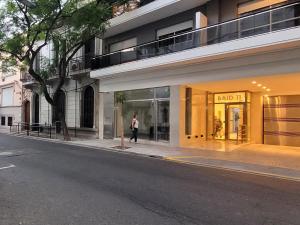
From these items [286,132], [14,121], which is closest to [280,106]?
[286,132]

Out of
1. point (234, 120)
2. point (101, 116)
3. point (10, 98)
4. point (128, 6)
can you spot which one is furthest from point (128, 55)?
point (10, 98)

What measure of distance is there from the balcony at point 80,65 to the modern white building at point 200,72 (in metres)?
0.11

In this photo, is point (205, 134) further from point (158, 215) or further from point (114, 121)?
point (158, 215)

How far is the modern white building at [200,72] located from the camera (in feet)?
42.3

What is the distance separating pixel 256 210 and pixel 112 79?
15978 millimetres

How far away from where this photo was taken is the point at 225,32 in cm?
1388

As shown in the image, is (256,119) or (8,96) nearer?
(256,119)

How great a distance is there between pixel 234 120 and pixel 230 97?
1.47m

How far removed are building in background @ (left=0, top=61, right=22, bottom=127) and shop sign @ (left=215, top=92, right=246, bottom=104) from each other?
73.8ft

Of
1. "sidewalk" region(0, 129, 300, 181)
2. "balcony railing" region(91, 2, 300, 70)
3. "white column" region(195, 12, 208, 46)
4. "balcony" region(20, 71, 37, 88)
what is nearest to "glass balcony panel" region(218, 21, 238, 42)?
"balcony railing" region(91, 2, 300, 70)

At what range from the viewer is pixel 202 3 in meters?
16.2

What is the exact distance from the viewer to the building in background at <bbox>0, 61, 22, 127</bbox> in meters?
33.2

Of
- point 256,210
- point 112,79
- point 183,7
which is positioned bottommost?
point 256,210

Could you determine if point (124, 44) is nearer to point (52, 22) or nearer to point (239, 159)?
point (52, 22)
